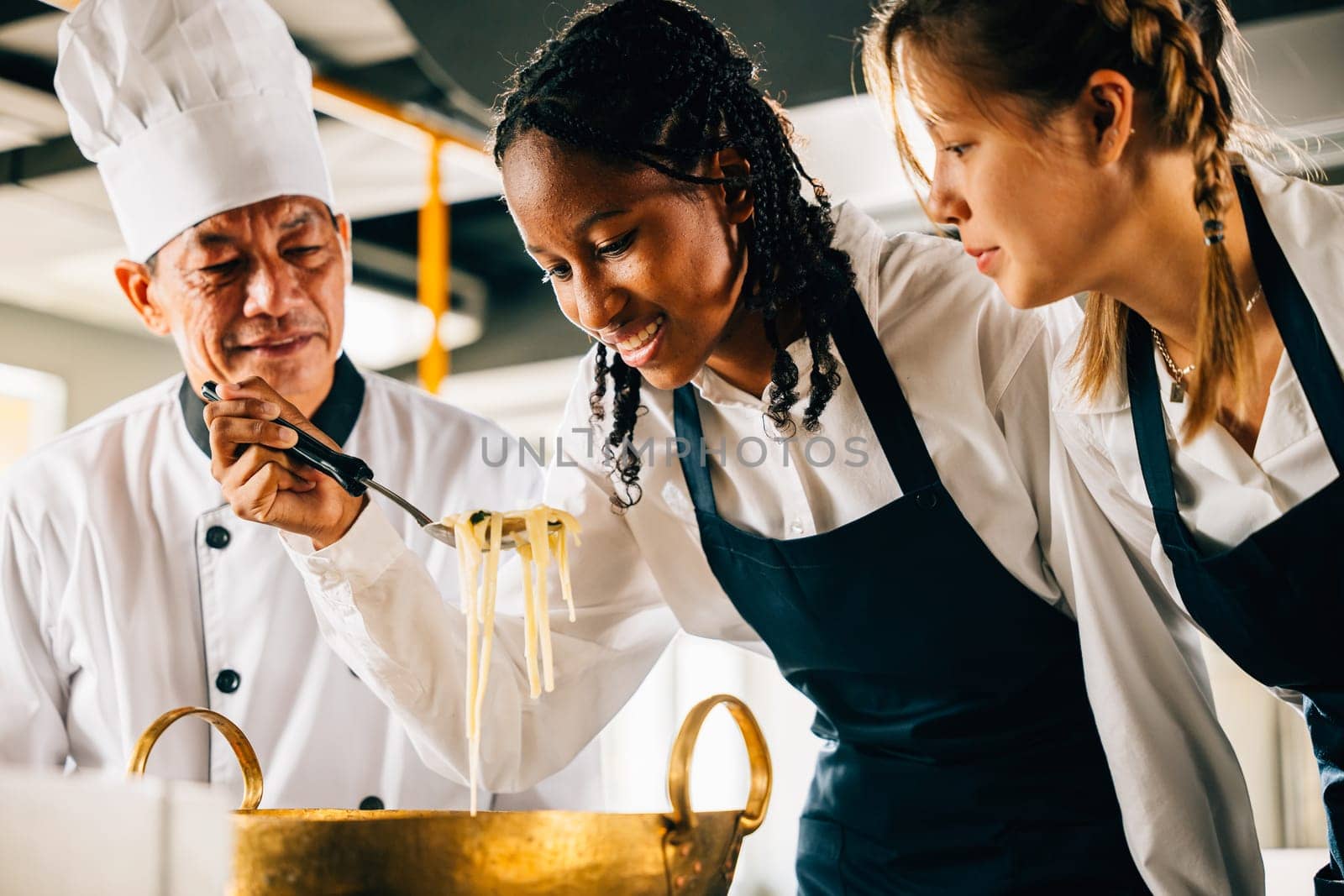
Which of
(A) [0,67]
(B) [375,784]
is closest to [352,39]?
(A) [0,67]

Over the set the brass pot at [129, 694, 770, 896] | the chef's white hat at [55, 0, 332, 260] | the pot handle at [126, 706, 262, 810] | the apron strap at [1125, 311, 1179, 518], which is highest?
the chef's white hat at [55, 0, 332, 260]

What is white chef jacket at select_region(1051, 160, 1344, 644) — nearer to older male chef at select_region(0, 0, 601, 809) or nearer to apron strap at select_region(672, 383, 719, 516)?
apron strap at select_region(672, 383, 719, 516)

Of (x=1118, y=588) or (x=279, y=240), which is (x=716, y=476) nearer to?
(x=1118, y=588)

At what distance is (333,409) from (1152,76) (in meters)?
1.31

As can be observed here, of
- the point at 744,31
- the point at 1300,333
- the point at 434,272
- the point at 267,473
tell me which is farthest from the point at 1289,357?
the point at 434,272

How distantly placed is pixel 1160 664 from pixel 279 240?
4.53 ft

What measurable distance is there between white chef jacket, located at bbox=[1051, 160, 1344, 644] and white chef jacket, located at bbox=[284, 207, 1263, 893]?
54mm

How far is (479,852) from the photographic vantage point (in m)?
0.99

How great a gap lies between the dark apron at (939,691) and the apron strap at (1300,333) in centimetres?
40

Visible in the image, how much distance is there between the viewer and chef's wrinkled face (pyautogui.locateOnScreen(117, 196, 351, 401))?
6.00 ft

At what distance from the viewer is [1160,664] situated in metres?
1.36

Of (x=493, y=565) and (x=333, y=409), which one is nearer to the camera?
(x=493, y=565)

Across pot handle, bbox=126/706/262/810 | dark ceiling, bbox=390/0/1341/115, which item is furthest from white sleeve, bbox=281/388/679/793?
dark ceiling, bbox=390/0/1341/115

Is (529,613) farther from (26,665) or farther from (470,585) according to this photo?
(26,665)
